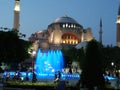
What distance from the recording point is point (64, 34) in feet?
354

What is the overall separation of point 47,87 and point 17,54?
16828 millimetres

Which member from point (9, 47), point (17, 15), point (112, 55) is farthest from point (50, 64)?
point (9, 47)

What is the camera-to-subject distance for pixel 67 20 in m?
110

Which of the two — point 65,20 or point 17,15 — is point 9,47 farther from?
point 65,20

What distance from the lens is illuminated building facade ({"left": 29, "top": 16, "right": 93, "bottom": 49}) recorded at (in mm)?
105750

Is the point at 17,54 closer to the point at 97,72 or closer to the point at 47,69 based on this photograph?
the point at 97,72

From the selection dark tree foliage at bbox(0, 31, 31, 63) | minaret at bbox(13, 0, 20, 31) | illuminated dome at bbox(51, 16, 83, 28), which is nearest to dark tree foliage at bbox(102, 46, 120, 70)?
minaret at bbox(13, 0, 20, 31)

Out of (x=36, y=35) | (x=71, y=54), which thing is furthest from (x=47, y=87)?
(x=36, y=35)

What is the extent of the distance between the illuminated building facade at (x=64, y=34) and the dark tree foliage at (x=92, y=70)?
85.2m

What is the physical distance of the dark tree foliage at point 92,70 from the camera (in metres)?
18.8

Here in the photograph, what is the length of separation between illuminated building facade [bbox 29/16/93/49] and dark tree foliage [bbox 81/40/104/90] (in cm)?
8522

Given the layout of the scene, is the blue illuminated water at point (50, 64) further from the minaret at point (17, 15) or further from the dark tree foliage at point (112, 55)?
the minaret at point (17, 15)

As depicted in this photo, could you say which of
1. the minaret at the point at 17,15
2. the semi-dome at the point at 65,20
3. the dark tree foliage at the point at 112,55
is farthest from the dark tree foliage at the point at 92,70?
the semi-dome at the point at 65,20

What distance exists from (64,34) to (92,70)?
8908 centimetres
